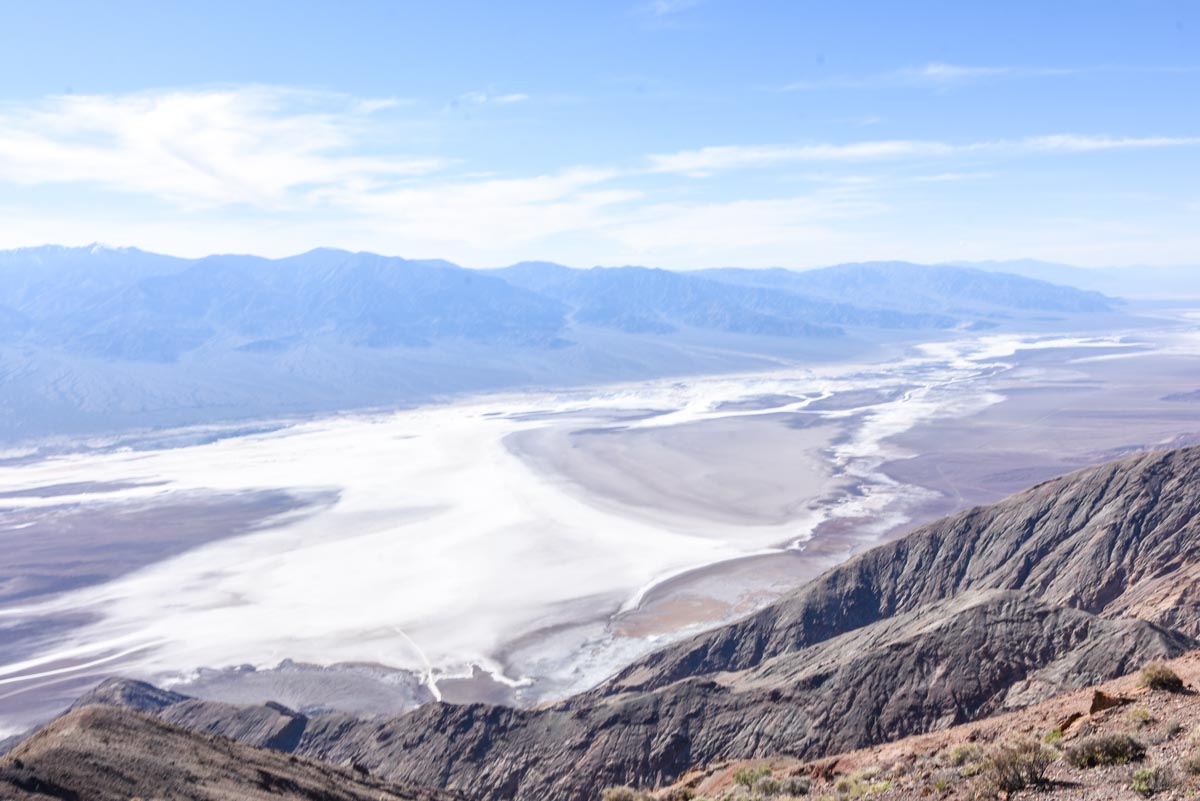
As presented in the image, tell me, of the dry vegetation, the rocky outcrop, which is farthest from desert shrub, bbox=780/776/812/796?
the rocky outcrop

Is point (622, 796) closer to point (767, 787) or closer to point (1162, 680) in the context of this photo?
point (767, 787)

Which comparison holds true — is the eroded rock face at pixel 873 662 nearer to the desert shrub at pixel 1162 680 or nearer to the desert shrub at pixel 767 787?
the desert shrub at pixel 767 787

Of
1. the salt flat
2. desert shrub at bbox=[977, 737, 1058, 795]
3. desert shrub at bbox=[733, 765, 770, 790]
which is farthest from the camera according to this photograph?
the salt flat

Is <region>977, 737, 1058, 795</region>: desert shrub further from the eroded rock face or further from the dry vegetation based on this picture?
the eroded rock face

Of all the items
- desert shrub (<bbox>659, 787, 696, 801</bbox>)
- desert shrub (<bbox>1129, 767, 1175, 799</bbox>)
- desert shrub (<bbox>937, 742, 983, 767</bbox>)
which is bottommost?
desert shrub (<bbox>659, 787, 696, 801</bbox>)

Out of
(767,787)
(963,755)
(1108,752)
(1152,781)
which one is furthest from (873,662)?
(1152,781)

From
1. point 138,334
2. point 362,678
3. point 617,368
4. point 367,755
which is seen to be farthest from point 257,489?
point 138,334
